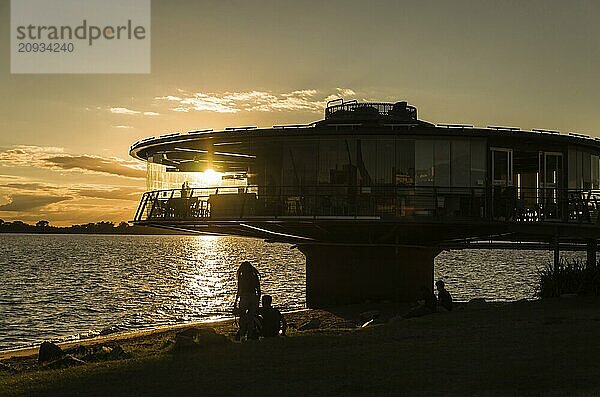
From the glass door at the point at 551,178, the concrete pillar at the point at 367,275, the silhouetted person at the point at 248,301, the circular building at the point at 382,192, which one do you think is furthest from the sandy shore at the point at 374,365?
the concrete pillar at the point at 367,275

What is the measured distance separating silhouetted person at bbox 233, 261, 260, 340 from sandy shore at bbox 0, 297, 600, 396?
1.12 metres

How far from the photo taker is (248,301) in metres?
19.4

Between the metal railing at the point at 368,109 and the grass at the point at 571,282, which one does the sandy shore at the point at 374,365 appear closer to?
the grass at the point at 571,282

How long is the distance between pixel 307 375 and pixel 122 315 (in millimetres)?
34908

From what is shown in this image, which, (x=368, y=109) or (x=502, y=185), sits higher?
(x=368, y=109)

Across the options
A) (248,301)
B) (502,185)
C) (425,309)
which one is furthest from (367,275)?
(248,301)

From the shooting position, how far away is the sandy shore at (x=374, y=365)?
12648 mm

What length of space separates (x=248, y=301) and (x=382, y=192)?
11.6 metres

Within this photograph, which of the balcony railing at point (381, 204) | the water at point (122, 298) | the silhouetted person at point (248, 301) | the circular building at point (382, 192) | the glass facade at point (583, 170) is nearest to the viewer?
the silhouetted person at point (248, 301)

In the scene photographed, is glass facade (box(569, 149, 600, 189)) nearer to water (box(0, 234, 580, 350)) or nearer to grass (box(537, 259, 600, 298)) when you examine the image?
grass (box(537, 259, 600, 298))

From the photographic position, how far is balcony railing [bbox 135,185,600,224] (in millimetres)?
29359

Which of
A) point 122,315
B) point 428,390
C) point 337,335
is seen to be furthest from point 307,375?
point 122,315

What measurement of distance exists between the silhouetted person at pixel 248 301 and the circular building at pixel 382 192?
9715mm

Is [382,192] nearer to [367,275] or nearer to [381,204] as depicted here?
[381,204]
